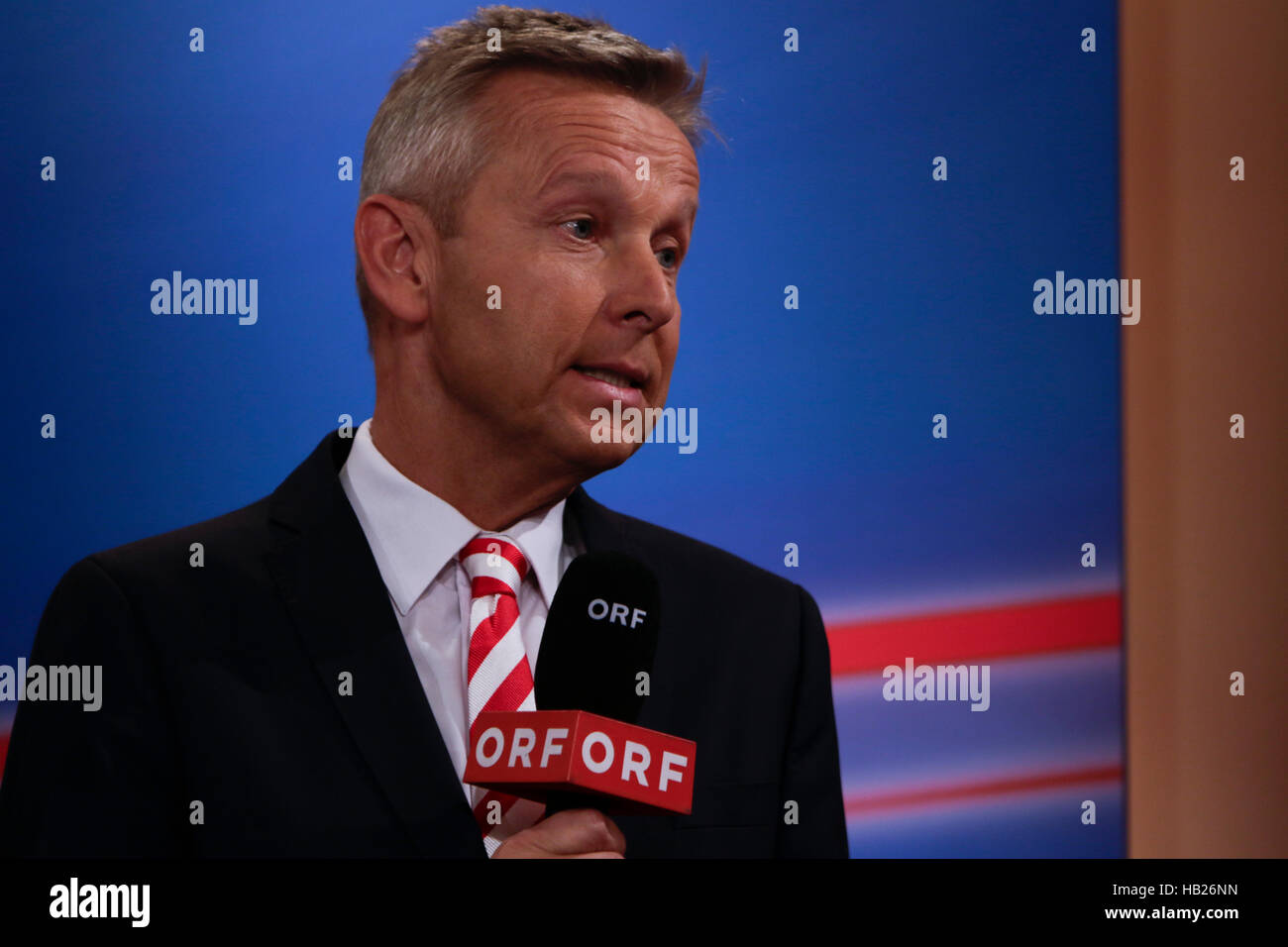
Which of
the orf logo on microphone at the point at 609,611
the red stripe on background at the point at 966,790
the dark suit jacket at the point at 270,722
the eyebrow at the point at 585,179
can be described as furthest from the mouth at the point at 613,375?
the red stripe on background at the point at 966,790

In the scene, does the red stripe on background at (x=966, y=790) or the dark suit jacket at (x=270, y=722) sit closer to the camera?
the dark suit jacket at (x=270, y=722)

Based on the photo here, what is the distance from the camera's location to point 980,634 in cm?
245

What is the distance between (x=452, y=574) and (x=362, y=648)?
0.20m

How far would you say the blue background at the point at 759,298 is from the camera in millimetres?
2297

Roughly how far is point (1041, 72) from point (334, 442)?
4.93ft

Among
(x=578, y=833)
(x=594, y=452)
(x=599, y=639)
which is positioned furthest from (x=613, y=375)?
(x=578, y=833)

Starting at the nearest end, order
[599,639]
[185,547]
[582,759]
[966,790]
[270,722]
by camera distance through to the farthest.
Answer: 1. [582,759]
2. [599,639]
3. [270,722]
4. [185,547]
5. [966,790]

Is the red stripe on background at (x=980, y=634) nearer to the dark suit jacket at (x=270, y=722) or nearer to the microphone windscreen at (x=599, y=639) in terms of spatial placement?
the dark suit jacket at (x=270, y=722)

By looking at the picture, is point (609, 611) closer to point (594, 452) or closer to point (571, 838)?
point (571, 838)

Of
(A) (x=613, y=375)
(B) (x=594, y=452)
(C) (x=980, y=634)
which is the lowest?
(C) (x=980, y=634)

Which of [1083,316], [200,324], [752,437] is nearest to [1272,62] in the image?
[1083,316]

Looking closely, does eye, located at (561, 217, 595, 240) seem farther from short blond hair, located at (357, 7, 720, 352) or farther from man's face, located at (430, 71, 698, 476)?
short blond hair, located at (357, 7, 720, 352)

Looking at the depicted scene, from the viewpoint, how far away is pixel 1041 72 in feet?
8.32
